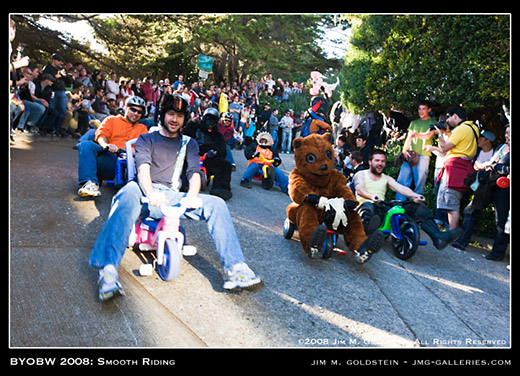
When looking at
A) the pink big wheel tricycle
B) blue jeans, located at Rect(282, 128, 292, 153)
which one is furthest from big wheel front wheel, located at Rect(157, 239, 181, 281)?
blue jeans, located at Rect(282, 128, 292, 153)

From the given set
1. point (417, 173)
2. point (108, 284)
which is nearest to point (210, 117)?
point (417, 173)

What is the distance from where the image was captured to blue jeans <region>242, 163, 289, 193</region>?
7789 millimetres

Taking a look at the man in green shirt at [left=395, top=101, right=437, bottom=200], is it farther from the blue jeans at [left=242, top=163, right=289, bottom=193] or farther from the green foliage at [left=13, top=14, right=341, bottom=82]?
the green foliage at [left=13, top=14, right=341, bottom=82]

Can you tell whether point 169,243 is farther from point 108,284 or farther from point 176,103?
point 176,103

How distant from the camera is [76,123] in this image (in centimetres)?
951

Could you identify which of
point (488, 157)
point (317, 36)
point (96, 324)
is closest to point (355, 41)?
point (317, 36)

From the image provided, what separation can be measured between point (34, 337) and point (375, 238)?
2.99 m

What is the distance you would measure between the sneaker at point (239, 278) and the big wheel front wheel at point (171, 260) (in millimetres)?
408

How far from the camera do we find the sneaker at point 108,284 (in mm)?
3004

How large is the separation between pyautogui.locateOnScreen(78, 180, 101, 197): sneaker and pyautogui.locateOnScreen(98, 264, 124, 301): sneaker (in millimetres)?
2261

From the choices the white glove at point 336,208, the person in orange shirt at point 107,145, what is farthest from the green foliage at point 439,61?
the person in orange shirt at point 107,145

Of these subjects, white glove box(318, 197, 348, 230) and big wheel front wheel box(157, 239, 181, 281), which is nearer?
big wheel front wheel box(157, 239, 181, 281)

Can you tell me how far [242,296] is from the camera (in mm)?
3445

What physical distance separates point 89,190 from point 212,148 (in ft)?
7.61
